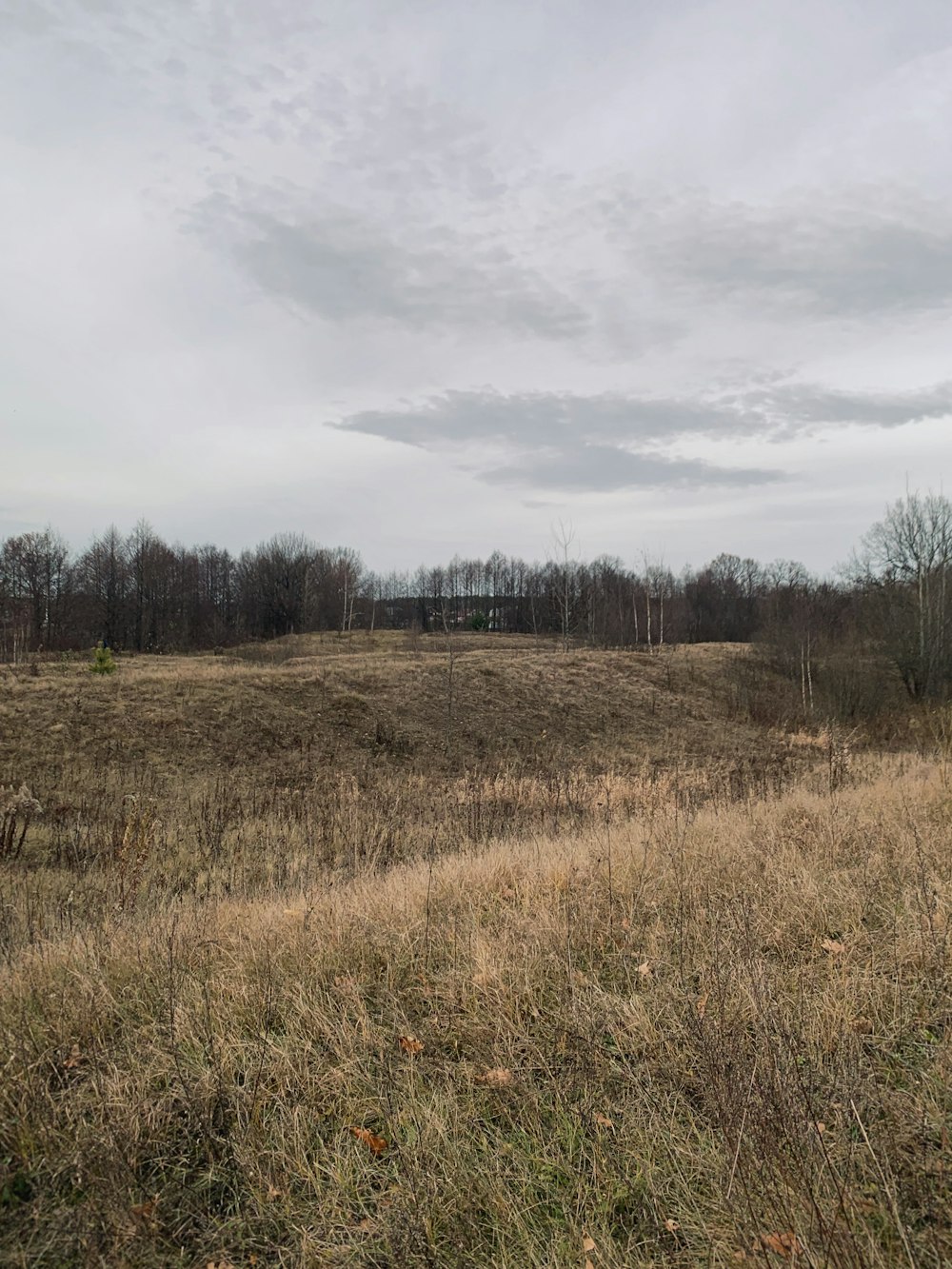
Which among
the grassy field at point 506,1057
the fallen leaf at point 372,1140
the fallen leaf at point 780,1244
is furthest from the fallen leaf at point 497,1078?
the fallen leaf at point 780,1244

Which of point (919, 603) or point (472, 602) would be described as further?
point (472, 602)

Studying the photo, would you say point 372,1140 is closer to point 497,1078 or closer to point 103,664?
point 497,1078

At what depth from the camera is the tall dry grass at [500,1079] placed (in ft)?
7.25

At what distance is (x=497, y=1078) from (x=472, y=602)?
Result: 82895mm

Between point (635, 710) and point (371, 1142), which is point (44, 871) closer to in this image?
point (371, 1142)

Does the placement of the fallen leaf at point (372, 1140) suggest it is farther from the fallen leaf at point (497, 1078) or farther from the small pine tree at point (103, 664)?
the small pine tree at point (103, 664)

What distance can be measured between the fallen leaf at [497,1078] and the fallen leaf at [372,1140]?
0.46m

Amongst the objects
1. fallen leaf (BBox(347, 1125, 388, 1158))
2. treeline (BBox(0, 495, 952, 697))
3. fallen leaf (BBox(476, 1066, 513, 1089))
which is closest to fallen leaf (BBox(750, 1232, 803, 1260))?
fallen leaf (BBox(476, 1066, 513, 1089))

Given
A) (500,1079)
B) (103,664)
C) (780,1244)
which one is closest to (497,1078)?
(500,1079)

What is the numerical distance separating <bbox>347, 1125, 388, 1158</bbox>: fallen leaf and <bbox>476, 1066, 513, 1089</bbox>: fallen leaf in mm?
457

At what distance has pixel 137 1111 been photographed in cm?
275

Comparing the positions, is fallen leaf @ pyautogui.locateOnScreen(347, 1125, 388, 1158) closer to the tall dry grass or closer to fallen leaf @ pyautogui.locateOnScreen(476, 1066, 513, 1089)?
the tall dry grass

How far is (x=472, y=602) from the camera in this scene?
85.6 m

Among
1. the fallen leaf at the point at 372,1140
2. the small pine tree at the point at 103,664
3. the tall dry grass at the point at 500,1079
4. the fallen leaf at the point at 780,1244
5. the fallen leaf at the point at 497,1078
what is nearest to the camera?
the fallen leaf at the point at 780,1244
